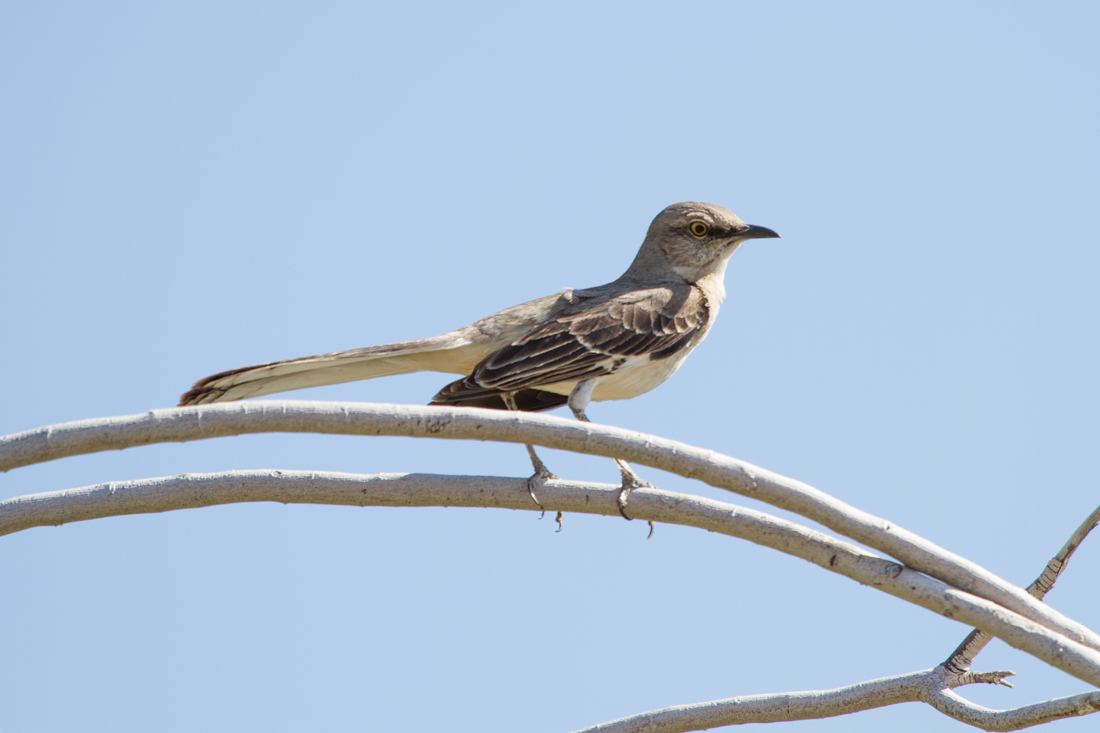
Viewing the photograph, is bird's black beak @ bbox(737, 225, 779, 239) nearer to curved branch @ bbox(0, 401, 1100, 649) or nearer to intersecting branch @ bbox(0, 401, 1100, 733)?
intersecting branch @ bbox(0, 401, 1100, 733)

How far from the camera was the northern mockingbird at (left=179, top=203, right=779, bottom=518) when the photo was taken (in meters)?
6.23

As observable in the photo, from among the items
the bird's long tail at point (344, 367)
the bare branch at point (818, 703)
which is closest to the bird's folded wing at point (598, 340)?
the bird's long tail at point (344, 367)

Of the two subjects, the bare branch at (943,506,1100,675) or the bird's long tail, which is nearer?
the bare branch at (943,506,1100,675)

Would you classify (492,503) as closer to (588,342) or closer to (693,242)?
(588,342)

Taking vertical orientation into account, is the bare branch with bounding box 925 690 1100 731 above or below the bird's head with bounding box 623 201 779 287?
below

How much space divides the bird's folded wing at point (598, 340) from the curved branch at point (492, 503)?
2067 millimetres

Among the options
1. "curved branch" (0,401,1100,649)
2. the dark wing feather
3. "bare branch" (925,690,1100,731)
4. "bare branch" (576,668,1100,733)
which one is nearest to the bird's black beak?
the dark wing feather

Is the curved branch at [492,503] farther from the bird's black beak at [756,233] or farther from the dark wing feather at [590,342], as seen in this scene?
the bird's black beak at [756,233]

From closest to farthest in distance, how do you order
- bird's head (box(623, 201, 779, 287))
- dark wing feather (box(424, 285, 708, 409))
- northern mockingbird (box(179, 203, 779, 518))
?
northern mockingbird (box(179, 203, 779, 518)) < dark wing feather (box(424, 285, 708, 409)) < bird's head (box(623, 201, 779, 287))

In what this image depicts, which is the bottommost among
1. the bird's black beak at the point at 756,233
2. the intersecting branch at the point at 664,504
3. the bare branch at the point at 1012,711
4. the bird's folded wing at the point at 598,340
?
the bare branch at the point at 1012,711

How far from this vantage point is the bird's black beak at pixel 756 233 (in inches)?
303

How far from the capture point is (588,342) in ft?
22.6

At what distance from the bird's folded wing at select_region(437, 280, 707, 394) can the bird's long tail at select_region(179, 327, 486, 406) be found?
30 centimetres

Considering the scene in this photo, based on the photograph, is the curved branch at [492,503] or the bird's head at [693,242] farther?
the bird's head at [693,242]
